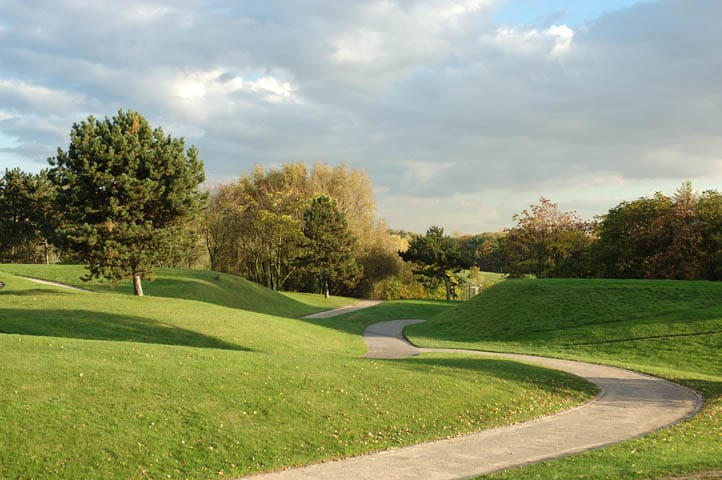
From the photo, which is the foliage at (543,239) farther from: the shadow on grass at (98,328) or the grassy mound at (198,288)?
the shadow on grass at (98,328)

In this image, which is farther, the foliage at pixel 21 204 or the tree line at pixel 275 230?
the foliage at pixel 21 204

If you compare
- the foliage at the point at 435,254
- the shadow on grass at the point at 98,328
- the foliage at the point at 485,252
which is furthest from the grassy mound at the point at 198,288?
the foliage at the point at 485,252

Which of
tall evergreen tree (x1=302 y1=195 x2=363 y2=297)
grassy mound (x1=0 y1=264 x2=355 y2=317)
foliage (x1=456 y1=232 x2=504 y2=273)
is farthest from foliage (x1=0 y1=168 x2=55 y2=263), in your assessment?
foliage (x1=456 y1=232 x2=504 y2=273)

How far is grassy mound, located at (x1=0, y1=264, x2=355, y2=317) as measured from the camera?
1617 inches

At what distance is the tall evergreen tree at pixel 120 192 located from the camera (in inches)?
1118

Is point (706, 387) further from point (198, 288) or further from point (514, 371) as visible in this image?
point (198, 288)

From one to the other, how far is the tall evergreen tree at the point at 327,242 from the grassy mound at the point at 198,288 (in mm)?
7214

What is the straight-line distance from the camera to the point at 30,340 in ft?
51.5

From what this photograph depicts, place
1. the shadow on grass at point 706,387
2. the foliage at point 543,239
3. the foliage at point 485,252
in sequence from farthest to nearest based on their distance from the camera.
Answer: the foliage at point 485,252 < the foliage at point 543,239 < the shadow on grass at point 706,387

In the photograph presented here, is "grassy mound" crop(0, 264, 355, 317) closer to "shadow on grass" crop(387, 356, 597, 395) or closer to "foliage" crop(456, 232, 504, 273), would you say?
"shadow on grass" crop(387, 356, 597, 395)

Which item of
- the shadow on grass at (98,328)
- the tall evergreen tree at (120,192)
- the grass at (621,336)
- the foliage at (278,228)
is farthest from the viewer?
the foliage at (278,228)

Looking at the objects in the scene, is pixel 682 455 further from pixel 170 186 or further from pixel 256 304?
pixel 256 304

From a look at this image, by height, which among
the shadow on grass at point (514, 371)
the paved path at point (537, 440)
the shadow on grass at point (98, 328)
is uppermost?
the shadow on grass at point (98, 328)

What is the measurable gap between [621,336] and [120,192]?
26.4 m
